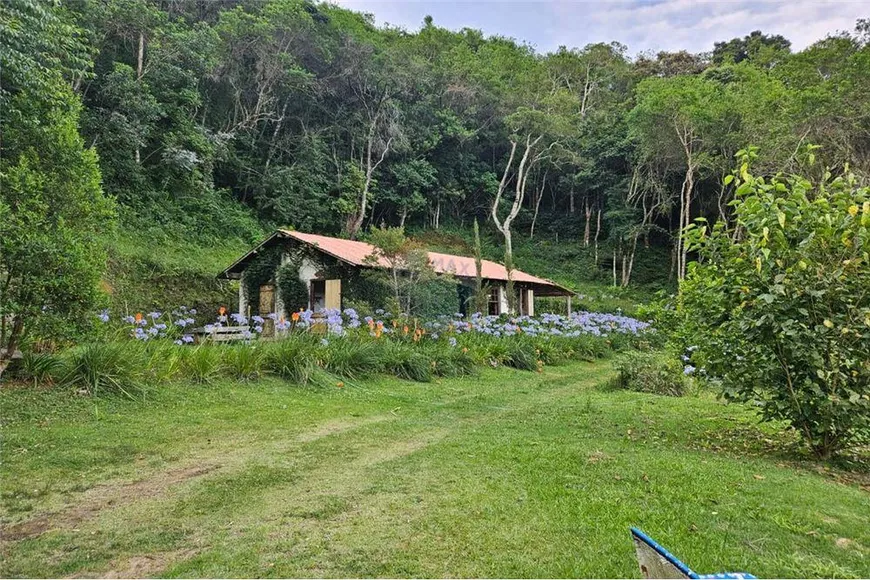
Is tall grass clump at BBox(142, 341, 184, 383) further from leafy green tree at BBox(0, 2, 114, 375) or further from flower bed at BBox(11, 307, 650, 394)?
leafy green tree at BBox(0, 2, 114, 375)

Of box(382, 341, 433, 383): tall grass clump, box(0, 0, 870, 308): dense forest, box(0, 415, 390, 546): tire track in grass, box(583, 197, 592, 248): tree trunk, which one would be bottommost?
box(382, 341, 433, 383): tall grass clump

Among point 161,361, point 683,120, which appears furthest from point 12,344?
point 683,120

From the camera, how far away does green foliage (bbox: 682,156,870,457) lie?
461 cm

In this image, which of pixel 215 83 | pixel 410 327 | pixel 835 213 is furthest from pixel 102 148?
pixel 835 213

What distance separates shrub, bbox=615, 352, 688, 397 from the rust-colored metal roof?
5472 mm

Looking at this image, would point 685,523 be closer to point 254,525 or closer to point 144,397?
point 254,525

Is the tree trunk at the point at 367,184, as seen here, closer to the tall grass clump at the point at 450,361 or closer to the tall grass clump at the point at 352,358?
the tall grass clump at the point at 450,361

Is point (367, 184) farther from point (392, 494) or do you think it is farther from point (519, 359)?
point (392, 494)

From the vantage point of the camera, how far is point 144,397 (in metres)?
6.66

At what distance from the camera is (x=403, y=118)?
31000 millimetres

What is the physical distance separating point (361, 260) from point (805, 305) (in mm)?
12491

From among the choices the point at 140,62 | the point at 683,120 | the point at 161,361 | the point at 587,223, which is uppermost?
the point at 140,62

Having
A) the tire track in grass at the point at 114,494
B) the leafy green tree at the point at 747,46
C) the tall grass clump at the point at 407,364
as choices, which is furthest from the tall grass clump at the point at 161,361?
the leafy green tree at the point at 747,46

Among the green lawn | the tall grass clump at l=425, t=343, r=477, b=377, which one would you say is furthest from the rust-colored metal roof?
the green lawn
